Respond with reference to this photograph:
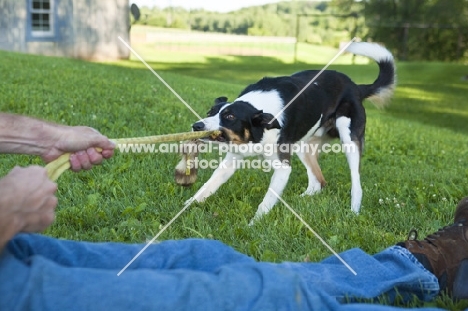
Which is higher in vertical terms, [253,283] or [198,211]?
[253,283]

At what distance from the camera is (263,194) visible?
474 cm

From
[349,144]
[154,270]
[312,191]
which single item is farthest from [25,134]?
[349,144]

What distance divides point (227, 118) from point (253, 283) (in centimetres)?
219

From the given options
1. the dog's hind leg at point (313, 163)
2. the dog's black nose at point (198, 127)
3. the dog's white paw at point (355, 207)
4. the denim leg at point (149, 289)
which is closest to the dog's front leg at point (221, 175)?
the dog's black nose at point (198, 127)

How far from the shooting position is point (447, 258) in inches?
→ 109

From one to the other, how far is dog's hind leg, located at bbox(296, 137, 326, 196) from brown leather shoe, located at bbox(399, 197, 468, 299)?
79.3 inches

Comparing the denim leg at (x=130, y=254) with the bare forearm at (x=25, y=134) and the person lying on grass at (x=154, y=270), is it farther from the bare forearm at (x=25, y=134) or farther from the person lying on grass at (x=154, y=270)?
the bare forearm at (x=25, y=134)

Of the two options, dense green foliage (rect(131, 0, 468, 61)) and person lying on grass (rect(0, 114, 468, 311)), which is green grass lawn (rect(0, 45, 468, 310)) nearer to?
person lying on grass (rect(0, 114, 468, 311))

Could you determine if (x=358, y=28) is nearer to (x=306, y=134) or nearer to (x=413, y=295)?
(x=306, y=134)

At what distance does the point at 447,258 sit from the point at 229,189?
218 centimetres

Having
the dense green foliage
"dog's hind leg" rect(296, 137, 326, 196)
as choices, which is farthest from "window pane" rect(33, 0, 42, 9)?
"dog's hind leg" rect(296, 137, 326, 196)

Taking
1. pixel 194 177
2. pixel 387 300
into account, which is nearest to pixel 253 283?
pixel 387 300

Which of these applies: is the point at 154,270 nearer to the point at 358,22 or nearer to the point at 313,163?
the point at 313,163

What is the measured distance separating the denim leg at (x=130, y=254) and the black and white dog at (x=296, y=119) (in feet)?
5.31
